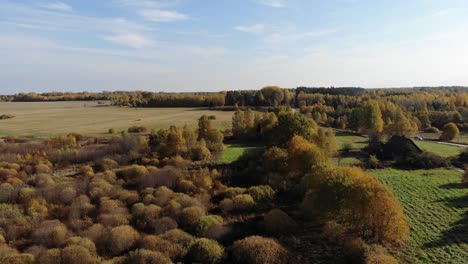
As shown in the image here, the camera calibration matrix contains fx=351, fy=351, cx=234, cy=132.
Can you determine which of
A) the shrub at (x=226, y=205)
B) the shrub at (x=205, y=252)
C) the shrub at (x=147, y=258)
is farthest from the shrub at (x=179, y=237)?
the shrub at (x=226, y=205)

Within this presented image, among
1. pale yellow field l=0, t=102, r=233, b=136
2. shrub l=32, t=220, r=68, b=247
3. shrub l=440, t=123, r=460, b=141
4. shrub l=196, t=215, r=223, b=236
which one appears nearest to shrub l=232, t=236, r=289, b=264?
shrub l=196, t=215, r=223, b=236

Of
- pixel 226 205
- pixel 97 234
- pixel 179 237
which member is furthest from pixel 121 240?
pixel 226 205

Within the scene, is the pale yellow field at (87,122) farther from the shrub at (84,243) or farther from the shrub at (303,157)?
the shrub at (84,243)

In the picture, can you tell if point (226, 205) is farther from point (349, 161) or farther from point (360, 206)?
point (349, 161)

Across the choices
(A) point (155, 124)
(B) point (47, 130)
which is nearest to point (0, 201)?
(B) point (47, 130)

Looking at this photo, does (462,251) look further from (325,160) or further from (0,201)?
(0,201)
